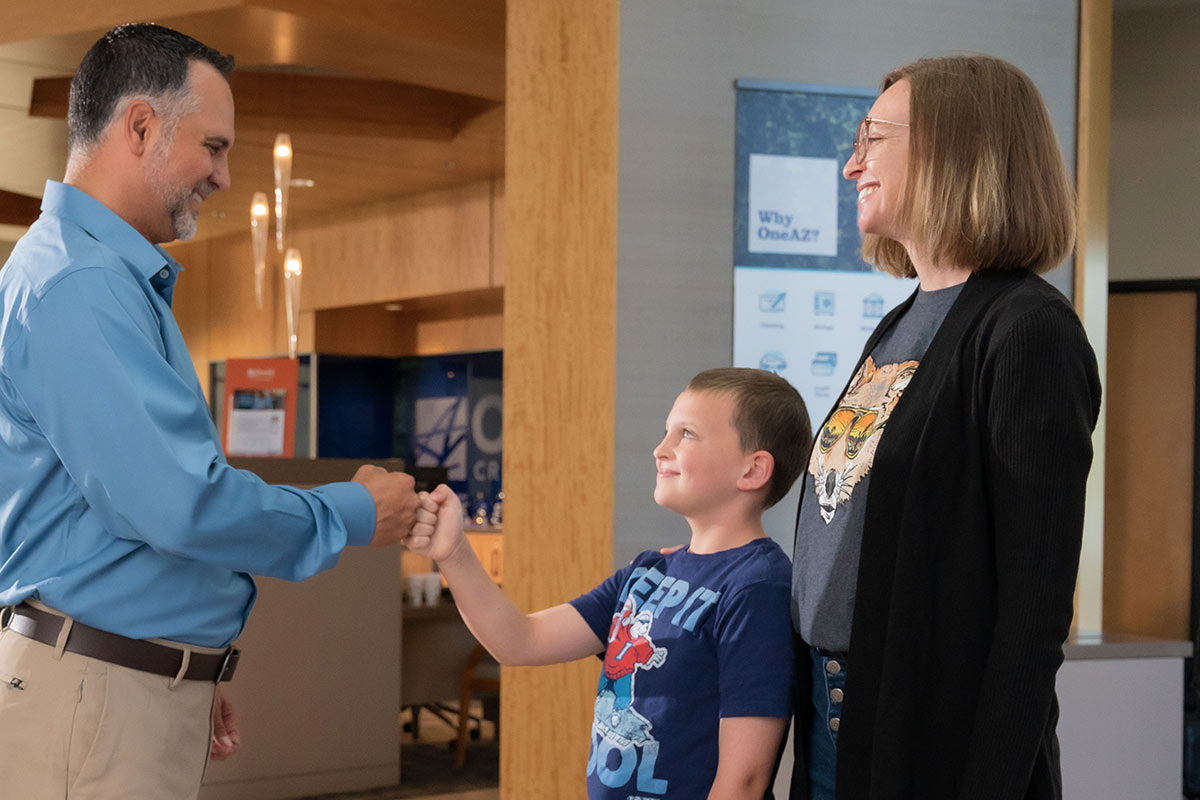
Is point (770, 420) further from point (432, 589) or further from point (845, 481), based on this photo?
point (432, 589)

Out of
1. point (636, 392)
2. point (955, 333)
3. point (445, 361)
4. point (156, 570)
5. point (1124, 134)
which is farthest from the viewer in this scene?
point (445, 361)

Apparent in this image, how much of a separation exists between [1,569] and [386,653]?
397 cm

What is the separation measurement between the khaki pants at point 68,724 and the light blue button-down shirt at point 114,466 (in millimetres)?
65

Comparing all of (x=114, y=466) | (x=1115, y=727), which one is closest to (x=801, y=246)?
(x=1115, y=727)

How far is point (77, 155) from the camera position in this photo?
1.71m

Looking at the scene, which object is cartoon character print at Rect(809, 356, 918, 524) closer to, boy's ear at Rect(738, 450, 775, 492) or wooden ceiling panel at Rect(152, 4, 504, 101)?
boy's ear at Rect(738, 450, 775, 492)

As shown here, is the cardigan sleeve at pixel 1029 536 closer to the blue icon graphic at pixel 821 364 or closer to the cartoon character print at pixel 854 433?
the cartoon character print at pixel 854 433

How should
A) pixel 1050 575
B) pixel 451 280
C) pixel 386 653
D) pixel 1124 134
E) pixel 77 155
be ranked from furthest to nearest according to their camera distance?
pixel 451 280
pixel 1124 134
pixel 386 653
pixel 77 155
pixel 1050 575

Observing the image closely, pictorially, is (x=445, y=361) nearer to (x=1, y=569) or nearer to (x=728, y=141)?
(x=728, y=141)

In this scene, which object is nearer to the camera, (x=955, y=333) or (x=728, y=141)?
(x=955, y=333)

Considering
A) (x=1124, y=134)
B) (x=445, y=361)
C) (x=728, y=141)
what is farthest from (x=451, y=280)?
(x=728, y=141)

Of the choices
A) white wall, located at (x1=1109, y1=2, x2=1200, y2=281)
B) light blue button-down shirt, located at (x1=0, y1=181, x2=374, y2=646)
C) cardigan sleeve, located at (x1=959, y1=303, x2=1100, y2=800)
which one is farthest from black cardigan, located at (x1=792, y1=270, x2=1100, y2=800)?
white wall, located at (x1=1109, y1=2, x2=1200, y2=281)

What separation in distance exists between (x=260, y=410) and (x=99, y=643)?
11.1 feet

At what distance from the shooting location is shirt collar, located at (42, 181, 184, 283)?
1636 millimetres
